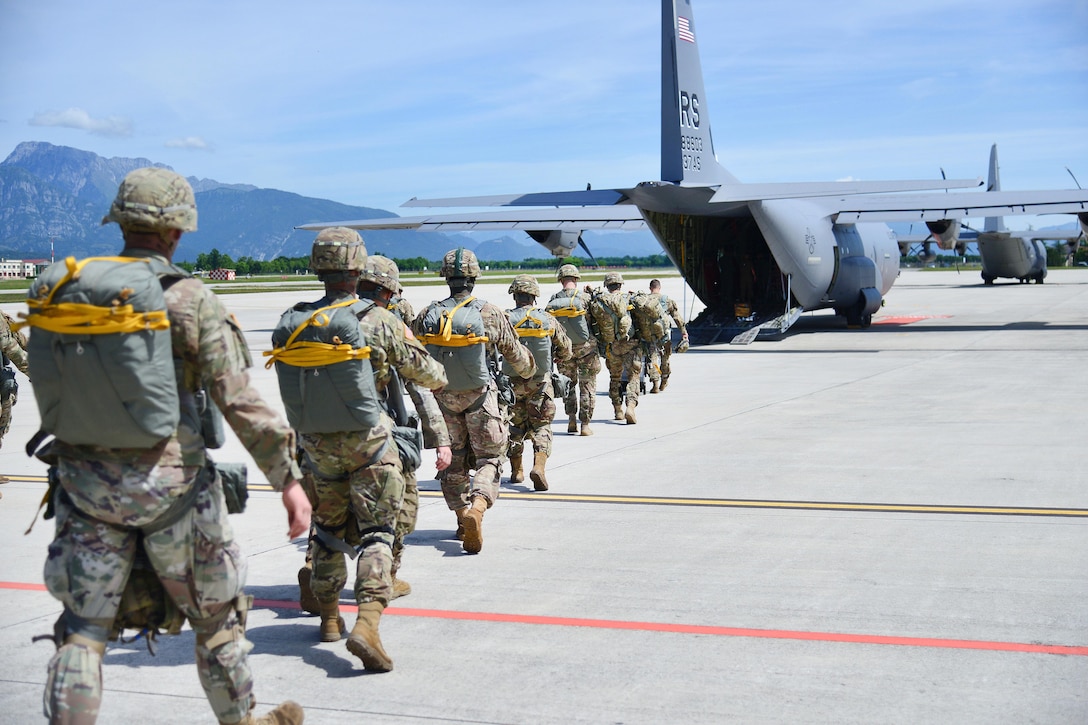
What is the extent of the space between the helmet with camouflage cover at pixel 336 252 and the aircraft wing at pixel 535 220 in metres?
22.5

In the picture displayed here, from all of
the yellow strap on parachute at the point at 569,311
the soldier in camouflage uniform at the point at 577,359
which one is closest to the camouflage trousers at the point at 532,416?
the soldier in camouflage uniform at the point at 577,359

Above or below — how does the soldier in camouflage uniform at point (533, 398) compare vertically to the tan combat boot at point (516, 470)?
above

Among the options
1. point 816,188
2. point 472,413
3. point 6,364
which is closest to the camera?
point 472,413

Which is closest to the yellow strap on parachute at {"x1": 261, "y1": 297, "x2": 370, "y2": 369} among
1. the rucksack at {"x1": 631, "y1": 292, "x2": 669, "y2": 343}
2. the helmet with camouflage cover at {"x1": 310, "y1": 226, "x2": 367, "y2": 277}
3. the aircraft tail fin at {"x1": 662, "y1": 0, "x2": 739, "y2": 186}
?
the helmet with camouflage cover at {"x1": 310, "y1": 226, "x2": 367, "y2": 277}

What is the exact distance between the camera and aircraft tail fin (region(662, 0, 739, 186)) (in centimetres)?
2306

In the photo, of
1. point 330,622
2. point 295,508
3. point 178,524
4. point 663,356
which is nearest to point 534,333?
point 330,622

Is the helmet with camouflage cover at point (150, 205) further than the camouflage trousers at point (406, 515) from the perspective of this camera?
No

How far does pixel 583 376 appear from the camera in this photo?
13.0 m

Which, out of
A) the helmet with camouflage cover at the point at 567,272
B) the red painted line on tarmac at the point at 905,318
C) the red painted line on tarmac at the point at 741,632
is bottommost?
the red painted line on tarmac at the point at 905,318

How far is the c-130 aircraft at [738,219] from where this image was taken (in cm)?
2261

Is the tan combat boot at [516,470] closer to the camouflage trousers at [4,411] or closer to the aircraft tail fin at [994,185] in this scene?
the camouflage trousers at [4,411]

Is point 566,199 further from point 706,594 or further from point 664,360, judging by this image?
point 706,594

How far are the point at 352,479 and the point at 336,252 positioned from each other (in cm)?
114

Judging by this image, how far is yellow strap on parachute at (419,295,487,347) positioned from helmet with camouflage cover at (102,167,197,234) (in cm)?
358
